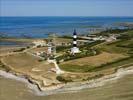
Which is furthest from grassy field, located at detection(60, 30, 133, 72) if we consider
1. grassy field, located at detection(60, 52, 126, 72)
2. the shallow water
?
the shallow water

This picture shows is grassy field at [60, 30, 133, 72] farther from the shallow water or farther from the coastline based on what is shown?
the shallow water

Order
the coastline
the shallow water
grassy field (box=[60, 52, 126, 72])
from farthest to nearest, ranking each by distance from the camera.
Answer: grassy field (box=[60, 52, 126, 72])
the coastline
the shallow water

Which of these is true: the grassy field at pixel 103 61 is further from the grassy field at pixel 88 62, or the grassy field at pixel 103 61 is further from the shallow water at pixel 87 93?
the shallow water at pixel 87 93

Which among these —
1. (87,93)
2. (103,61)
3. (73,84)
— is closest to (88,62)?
(103,61)

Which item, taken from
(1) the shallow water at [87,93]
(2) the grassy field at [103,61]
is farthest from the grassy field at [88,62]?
(1) the shallow water at [87,93]

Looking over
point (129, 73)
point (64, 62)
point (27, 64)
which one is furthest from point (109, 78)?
point (27, 64)

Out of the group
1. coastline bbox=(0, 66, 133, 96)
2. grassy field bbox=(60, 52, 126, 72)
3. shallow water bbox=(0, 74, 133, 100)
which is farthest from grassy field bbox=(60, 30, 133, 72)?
shallow water bbox=(0, 74, 133, 100)

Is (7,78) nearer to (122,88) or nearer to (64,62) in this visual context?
(64,62)

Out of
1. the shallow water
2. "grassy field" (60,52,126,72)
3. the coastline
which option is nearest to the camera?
the shallow water

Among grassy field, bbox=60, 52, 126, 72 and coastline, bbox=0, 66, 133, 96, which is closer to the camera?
coastline, bbox=0, 66, 133, 96

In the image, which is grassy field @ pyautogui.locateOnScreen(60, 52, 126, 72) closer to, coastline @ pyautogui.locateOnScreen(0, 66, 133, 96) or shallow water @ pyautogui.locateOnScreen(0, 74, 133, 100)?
coastline @ pyautogui.locateOnScreen(0, 66, 133, 96)
